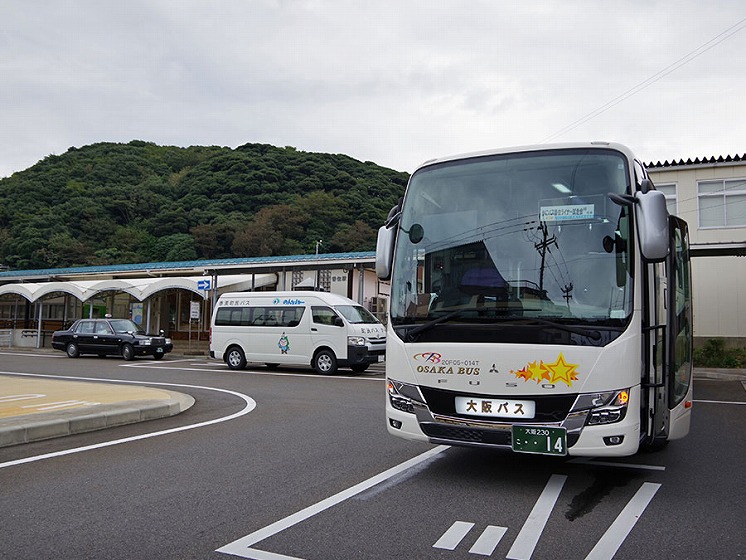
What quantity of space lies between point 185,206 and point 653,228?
193 ft

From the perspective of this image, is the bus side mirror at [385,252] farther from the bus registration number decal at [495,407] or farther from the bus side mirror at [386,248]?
the bus registration number decal at [495,407]

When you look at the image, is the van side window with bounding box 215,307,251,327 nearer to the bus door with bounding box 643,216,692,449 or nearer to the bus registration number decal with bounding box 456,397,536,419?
the bus door with bounding box 643,216,692,449

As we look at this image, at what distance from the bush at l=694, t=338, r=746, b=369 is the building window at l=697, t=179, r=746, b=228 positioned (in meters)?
3.87

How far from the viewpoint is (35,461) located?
662 cm

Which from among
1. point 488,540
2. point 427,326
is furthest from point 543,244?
point 488,540

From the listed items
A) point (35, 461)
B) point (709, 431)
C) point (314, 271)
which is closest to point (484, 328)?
point (35, 461)

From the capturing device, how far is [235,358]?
2031cm

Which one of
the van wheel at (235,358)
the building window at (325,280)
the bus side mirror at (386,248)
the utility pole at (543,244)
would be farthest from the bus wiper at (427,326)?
the building window at (325,280)

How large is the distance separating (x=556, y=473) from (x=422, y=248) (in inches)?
101

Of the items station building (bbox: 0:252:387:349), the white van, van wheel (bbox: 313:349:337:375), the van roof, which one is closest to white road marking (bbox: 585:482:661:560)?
the white van

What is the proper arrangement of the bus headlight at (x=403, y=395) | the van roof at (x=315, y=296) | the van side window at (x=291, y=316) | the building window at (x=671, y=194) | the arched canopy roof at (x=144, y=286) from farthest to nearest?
the arched canopy roof at (x=144, y=286) < the building window at (x=671, y=194) < the van side window at (x=291, y=316) < the van roof at (x=315, y=296) < the bus headlight at (x=403, y=395)

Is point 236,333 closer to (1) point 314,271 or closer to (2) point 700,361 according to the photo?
(1) point 314,271

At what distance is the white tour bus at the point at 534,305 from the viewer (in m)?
5.12

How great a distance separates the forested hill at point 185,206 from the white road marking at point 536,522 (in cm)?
4481
